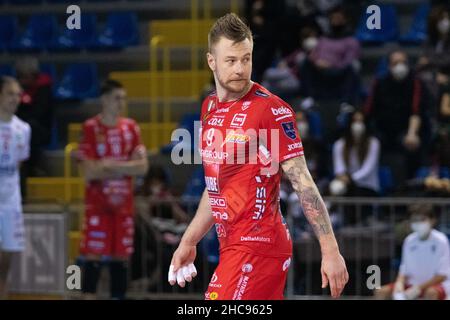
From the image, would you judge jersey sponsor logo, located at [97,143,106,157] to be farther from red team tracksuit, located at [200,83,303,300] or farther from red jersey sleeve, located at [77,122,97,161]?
red team tracksuit, located at [200,83,303,300]

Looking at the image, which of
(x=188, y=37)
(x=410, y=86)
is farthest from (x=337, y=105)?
(x=188, y=37)

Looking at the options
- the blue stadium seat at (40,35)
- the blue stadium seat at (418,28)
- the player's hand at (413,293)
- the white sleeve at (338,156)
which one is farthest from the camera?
the blue stadium seat at (40,35)

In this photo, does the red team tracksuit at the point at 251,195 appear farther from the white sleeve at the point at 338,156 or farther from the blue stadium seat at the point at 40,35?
the blue stadium seat at the point at 40,35

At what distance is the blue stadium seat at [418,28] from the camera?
16.3m

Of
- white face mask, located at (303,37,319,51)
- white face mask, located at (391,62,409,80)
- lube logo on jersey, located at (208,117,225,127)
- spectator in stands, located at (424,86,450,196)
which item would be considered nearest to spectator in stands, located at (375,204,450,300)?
spectator in stands, located at (424,86,450,196)

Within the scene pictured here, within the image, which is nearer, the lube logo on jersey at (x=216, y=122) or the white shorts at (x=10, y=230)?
the lube logo on jersey at (x=216, y=122)

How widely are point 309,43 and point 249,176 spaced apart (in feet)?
30.7

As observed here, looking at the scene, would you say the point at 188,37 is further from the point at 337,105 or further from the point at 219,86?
the point at 219,86

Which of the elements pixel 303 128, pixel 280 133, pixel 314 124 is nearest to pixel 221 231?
pixel 280 133

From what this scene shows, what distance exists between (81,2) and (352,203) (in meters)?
7.36

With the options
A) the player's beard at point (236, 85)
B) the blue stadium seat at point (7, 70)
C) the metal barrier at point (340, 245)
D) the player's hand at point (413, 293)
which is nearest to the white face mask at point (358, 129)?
the metal barrier at point (340, 245)

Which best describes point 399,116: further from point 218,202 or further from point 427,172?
point 218,202

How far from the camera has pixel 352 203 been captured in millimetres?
12758

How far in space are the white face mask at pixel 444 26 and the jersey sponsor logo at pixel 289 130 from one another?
8.59 metres
